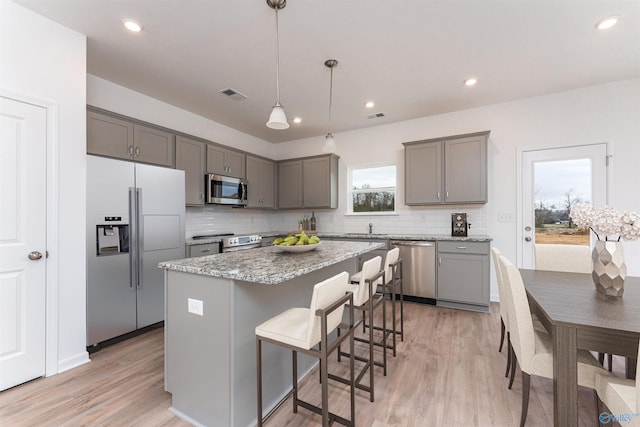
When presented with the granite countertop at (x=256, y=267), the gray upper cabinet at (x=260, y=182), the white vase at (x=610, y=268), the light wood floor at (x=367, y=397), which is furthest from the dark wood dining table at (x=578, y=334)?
the gray upper cabinet at (x=260, y=182)

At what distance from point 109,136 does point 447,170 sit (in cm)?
424

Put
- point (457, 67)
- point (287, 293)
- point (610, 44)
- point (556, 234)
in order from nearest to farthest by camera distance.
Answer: point (287, 293) < point (610, 44) < point (457, 67) < point (556, 234)

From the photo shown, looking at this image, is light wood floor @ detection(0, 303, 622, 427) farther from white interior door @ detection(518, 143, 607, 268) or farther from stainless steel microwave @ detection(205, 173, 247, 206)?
stainless steel microwave @ detection(205, 173, 247, 206)

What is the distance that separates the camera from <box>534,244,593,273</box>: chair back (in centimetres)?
235

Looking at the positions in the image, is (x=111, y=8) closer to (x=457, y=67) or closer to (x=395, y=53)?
(x=395, y=53)

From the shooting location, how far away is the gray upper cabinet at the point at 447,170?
3762 millimetres

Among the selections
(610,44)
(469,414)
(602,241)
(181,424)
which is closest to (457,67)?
(610,44)

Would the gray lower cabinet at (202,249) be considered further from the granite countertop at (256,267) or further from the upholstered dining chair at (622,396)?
the upholstered dining chair at (622,396)

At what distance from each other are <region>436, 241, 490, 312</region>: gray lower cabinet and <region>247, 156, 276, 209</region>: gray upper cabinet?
308 cm

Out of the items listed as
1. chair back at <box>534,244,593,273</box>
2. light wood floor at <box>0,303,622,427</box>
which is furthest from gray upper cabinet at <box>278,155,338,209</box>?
chair back at <box>534,244,593,273</box>

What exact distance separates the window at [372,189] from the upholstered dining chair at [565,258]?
240 centimetres

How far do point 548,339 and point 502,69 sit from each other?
2.73m

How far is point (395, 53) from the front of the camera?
2.66m

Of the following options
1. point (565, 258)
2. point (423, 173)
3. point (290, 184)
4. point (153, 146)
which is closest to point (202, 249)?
point (153, 146)
